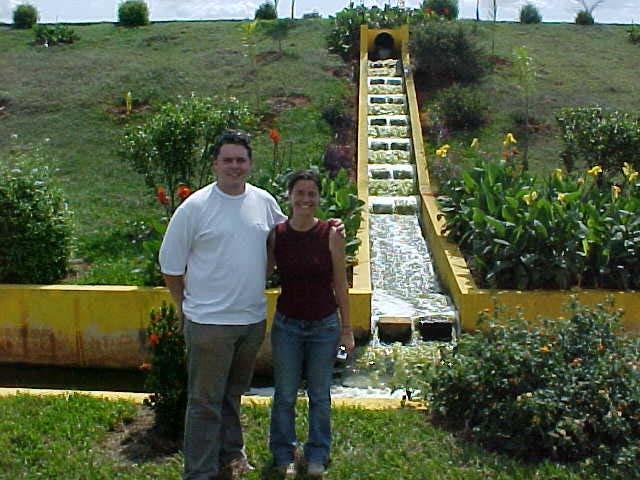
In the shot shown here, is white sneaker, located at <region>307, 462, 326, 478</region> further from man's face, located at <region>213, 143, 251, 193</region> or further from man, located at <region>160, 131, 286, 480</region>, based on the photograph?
man's face, located at <region>213, 143, 251, 193</region>

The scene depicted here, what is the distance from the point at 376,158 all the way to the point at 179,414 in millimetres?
9249

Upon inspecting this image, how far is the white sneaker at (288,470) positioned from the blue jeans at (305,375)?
23mm

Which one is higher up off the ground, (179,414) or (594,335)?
(594,335)

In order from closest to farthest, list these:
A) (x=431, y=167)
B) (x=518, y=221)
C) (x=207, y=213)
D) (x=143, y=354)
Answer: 1. (x=207, y=213)
2. (x=143, y=354)
3. (x=518, y=221)
4. (x=431, y=167)

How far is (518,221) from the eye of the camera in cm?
773

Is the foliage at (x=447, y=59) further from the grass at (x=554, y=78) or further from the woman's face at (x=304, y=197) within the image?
the woman's face at (x=304, y=197)

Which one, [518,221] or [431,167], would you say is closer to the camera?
[518,221]

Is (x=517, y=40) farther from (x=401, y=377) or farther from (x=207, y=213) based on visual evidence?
(x=207, y=213)

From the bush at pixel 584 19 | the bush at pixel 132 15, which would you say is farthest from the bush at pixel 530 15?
the bush at pixel 132 15

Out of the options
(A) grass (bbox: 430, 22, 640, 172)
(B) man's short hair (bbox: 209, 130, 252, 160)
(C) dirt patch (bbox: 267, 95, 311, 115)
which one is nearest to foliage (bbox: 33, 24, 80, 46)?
(C) dirt patch (bbox: 267, 95, 311, 115)

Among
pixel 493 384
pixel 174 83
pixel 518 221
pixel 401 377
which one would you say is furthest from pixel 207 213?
pixel 174 83

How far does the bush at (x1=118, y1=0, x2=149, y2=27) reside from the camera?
24.7 m

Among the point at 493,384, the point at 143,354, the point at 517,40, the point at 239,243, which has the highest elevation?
the point at 517,40

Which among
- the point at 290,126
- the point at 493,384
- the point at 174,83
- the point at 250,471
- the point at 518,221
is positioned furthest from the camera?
the point at 174,83
